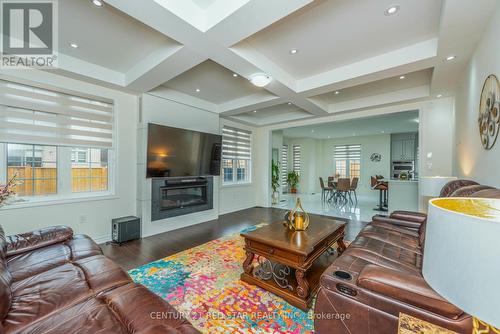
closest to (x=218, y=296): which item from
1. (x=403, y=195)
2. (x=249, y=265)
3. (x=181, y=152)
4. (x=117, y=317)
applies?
(x=249, y=265)

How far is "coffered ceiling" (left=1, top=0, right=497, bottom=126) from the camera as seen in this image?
6.59 feet

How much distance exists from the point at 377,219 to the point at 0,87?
5.42 metres

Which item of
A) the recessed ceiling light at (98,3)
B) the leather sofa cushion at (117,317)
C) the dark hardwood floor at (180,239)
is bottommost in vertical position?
the dark hardwood floor at (180,239)

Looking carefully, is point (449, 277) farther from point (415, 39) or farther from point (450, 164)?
point (450, 164)

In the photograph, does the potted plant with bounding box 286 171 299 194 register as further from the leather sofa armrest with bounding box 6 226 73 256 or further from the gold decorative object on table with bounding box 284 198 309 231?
the leather sofa armrest with bounding box 6 226 73 256

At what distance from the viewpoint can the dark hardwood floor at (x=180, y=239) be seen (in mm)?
3045

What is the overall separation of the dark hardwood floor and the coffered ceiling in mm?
2670

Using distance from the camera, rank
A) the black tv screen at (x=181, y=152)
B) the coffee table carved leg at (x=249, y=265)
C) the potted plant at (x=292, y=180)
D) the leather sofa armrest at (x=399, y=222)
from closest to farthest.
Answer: the coffee table carved leg at (x=249, y=265) → the leather sofa armrest at (x=399, y=222) → the black tv screen at (x=181, y=152) → the potted plant at (x=292, y=180)

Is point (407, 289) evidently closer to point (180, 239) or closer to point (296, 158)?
point (180, 239)

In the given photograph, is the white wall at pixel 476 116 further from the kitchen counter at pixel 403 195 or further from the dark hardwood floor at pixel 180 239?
the dark hardwood floor at pixel 180 239

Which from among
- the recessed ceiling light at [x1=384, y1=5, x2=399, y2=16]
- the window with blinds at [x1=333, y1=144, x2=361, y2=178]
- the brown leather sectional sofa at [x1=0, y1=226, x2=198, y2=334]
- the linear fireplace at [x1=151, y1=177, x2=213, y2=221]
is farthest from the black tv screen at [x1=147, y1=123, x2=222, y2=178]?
the window with blinds at [x1=333, y1=144, x2=361, y2=178]

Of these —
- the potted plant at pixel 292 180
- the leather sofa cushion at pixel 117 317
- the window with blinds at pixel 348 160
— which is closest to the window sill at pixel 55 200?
the leather sofa cushion at pixel 117 317

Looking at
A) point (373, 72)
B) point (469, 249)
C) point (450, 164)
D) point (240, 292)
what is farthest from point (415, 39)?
point (240, 292)

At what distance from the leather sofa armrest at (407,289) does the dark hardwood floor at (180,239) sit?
2709 mm
